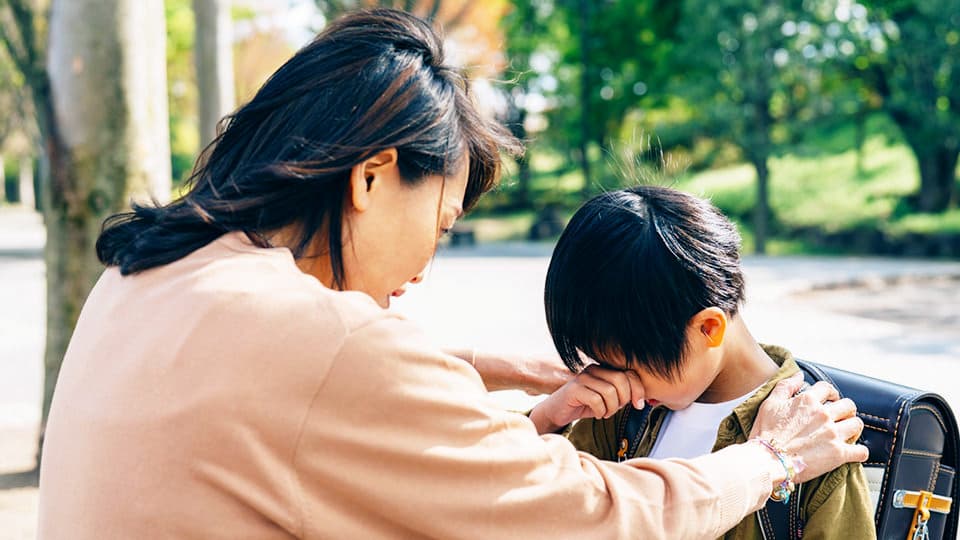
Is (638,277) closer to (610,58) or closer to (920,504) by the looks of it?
(920,504)

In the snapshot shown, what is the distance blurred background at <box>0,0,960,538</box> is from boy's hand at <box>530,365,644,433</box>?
56cm

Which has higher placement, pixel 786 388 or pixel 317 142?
Answer: pixel 317 142

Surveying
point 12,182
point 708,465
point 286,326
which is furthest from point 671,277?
point 12,182

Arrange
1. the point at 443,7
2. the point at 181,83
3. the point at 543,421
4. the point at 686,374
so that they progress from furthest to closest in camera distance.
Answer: the point at 181,83 < the point at 443,7 < the point at 543,421 < the point at 686,374

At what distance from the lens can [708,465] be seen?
173 centimetres

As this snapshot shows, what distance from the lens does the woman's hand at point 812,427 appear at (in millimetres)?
1903

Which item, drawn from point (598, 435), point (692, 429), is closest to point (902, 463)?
point (692, 429)

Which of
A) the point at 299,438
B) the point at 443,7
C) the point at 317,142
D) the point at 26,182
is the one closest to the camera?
the point at 299,438

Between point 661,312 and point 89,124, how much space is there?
365 cm

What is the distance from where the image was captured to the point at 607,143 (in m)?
12.2

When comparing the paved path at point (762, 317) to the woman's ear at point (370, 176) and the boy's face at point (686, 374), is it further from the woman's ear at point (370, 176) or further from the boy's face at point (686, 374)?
the woman's ear at point (370, 176)

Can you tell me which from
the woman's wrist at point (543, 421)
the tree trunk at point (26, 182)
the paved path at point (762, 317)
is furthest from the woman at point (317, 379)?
the tree trunk at point (26, 182)

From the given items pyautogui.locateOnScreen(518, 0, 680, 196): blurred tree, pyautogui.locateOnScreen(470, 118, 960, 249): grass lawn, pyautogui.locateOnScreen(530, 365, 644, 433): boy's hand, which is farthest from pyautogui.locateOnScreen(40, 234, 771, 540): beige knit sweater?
pyautogui.locateOnScreen(518, 0, 680, 196): blurred tree

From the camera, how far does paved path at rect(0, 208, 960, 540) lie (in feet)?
23.3
